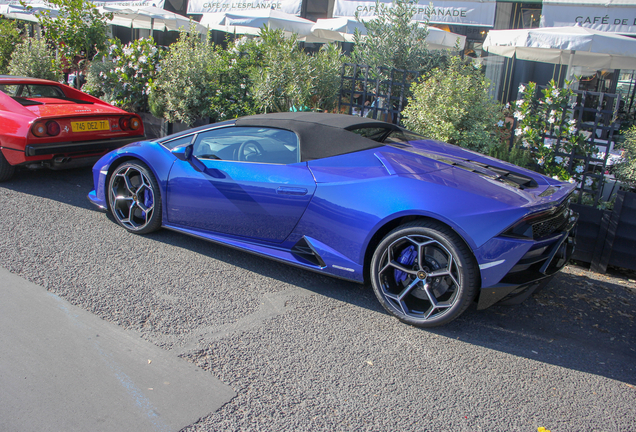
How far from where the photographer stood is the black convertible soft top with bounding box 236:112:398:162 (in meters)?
3.68

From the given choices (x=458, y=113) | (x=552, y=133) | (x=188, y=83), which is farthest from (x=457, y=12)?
(x=552, y=133)

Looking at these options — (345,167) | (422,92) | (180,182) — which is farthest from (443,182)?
(422,92)

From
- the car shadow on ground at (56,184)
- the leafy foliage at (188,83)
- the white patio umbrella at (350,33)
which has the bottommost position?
the car shadow on ground at (56,184)

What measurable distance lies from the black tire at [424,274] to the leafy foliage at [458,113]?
274 centimetres

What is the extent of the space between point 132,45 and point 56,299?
23.5 ft

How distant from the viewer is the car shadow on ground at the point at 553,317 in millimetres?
3080

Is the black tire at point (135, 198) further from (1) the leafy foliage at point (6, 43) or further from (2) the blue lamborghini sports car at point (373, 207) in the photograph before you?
(1) the leafy foliage at point (6, 43)

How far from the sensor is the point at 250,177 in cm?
384

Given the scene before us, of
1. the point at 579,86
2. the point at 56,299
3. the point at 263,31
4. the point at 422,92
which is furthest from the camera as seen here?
the point at 579,86

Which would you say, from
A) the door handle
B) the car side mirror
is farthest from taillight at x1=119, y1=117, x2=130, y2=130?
the door handle

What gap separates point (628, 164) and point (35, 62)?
11813 millimetres

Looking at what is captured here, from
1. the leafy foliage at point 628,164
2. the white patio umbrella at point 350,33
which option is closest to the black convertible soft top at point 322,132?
the leafy foliage at point 628,164

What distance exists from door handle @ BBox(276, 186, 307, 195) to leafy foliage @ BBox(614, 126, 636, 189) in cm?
318

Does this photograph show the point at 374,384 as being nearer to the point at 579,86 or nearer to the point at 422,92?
the point at 422,92
